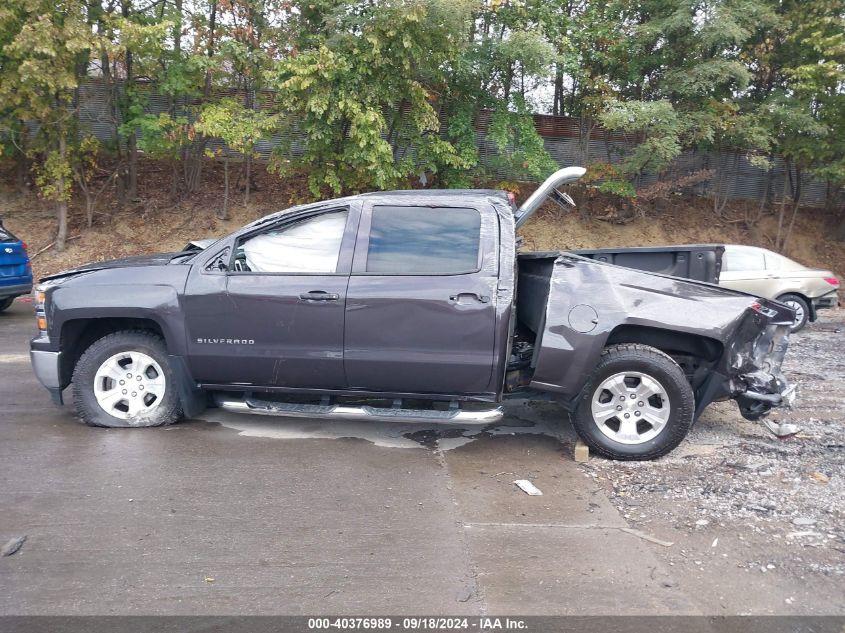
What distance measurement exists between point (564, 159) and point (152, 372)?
13.7 metres

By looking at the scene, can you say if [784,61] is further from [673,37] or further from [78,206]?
[78,206]

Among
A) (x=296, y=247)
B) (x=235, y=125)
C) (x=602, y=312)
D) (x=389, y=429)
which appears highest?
(x=235, y=125)

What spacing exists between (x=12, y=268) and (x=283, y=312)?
25.3ft

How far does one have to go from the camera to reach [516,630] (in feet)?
9.88

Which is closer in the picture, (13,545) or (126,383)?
(13,545)

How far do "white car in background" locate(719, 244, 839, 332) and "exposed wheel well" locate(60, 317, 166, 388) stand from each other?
9906 millimetres

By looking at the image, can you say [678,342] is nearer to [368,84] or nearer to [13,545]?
[13,545]

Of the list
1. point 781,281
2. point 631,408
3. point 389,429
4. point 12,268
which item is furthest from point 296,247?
point 781,281

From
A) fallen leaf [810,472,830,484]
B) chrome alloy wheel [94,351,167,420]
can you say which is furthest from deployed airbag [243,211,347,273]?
fallen leaf [810,472,830,484]

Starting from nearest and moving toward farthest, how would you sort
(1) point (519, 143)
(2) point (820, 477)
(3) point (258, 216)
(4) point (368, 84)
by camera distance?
(2) point (820, 477), (4) point (368, 84), (1) point (519, 143), (3) point (258, 216)

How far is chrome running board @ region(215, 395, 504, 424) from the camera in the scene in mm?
4898

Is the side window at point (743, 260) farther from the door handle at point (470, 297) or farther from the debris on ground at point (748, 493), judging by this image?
the door handle at point (470, 297)

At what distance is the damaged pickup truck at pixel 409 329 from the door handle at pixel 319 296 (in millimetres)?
11

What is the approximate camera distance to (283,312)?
16.6ft
